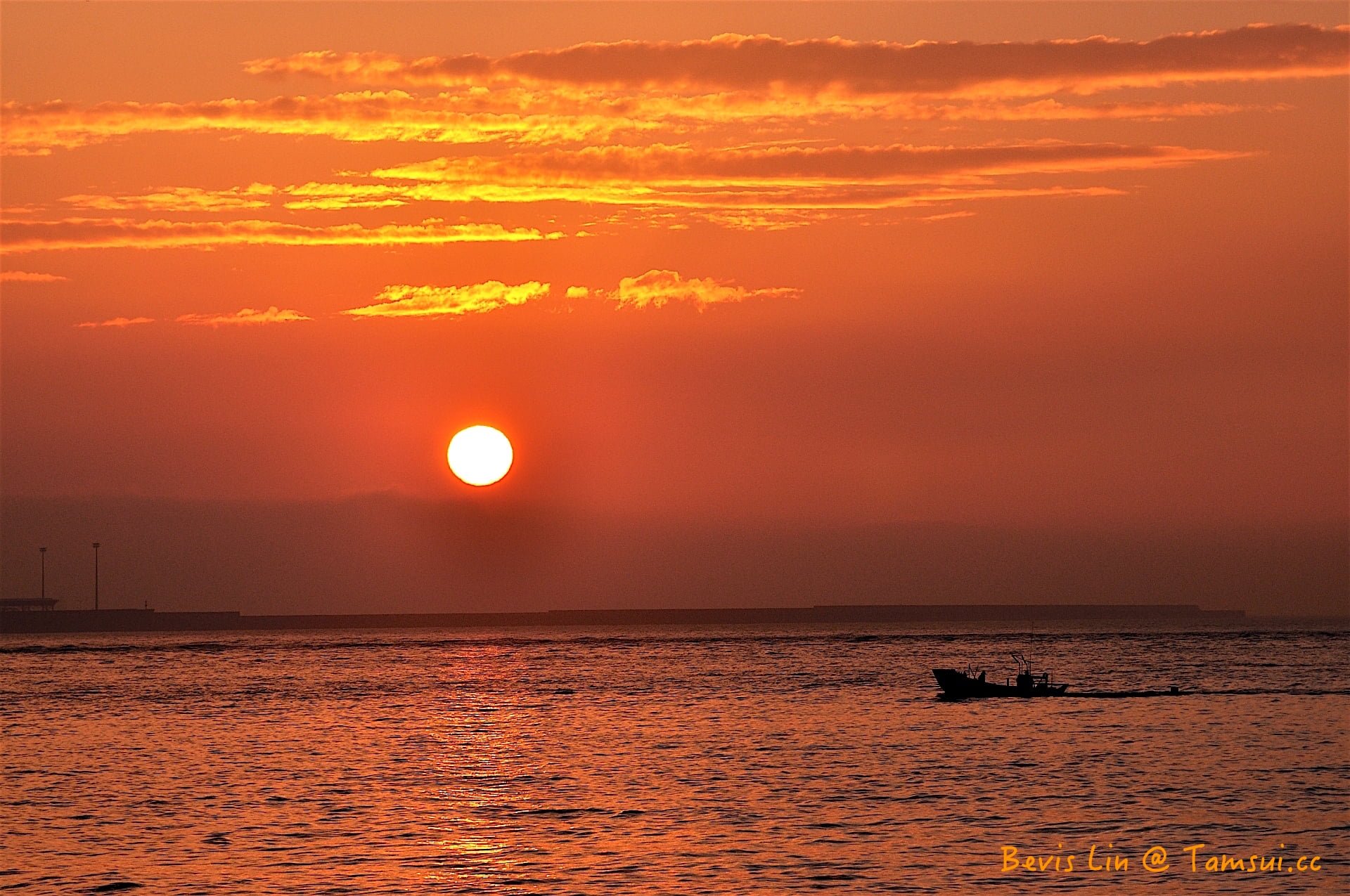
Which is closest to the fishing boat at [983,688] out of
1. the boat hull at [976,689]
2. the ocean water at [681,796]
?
the boat hull at [976,689]

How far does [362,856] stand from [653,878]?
9665mm

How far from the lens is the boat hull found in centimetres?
11681

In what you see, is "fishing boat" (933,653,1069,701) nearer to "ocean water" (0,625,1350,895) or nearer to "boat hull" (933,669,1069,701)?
"boat hull" (933,669,1069,701)

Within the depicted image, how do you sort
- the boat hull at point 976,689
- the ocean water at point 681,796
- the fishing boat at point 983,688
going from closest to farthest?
the ocean water at point 681,796 → the fishing boat at point 983,688 → the boat hull at point 976,689

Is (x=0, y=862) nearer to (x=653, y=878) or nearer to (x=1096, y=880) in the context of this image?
(x=653, y=878)

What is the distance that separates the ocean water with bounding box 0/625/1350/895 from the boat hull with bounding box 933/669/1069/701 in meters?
1.54

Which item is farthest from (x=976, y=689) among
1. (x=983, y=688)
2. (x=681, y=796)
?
(x=681, y=796)

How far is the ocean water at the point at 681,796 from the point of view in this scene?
154 feet

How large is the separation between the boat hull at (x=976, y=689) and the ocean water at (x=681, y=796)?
1.54 m

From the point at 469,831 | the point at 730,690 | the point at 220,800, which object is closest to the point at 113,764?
the point at 220,800

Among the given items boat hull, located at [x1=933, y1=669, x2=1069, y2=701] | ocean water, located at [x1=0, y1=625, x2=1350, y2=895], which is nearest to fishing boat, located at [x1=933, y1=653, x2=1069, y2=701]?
boat hull, located at [x1=933, y1=669, x2=1069, y2=701]

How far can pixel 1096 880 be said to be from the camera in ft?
150

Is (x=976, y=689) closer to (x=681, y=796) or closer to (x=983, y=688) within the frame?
(x=983, y=688)

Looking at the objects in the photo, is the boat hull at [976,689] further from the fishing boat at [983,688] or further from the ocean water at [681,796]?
the ocean water at [681,796]
